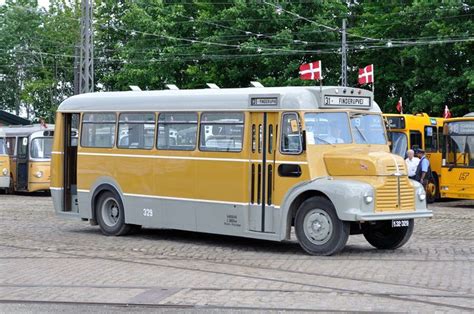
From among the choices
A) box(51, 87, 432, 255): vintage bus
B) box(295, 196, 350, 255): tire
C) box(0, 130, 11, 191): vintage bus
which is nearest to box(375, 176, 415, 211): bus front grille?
box(51, 87, 432, 255): vintage bus

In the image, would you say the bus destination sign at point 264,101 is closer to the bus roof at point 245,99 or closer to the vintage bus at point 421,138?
the bus roof at point 245,99

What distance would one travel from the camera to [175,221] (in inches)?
623

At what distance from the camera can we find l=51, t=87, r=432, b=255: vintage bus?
13.6 meters

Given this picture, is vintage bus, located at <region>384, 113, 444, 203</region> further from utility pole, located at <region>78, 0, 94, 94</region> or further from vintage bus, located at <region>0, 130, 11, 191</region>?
vintage bus, located at <region>0, 130, 11, 191</region>

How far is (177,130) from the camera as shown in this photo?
1595 centimetres

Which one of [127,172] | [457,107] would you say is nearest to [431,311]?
[127,172]

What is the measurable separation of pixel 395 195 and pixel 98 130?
6.54m

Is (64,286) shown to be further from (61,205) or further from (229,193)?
(61,205)

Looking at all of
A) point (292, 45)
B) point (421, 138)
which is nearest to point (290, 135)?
point (421, 138)

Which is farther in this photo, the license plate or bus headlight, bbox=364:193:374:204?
the license plate

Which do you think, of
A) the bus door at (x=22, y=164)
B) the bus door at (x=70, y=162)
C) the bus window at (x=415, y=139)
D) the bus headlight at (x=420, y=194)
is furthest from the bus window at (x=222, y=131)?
the bus door at (x=22, y=164)

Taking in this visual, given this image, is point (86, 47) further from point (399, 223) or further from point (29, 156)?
point (399, 223)

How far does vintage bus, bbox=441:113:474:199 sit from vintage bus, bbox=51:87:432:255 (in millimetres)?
12554

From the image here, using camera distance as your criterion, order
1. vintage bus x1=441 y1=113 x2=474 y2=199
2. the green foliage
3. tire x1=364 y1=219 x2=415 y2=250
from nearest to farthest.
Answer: tire x1=364 y1=219 x2=415 y2=250 → vintage bus x1=441 y1=113 x2=474 y2=199 → the green foliage
